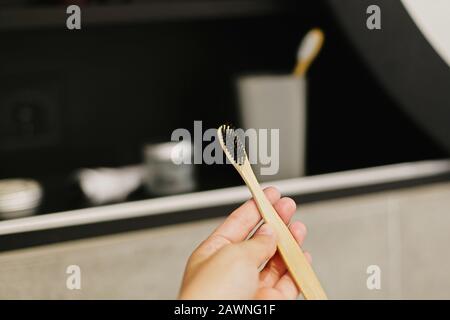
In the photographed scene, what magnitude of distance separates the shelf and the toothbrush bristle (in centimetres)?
32

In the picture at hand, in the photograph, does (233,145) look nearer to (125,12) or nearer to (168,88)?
(125,12)

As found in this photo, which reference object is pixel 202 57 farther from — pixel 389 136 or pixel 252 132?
pixel 389 136

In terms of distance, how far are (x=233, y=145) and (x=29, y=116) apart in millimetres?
471

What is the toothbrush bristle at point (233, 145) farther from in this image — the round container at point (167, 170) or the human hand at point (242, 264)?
the round container at point (167, 170)

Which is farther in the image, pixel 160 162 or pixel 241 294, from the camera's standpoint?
pixel 160 162

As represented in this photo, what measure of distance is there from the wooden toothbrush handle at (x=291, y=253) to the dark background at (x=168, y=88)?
13.4 inches

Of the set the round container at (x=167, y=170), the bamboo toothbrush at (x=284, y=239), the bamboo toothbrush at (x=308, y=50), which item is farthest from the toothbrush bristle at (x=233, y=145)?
the bamboo toothbrush at (x=308, y=50)

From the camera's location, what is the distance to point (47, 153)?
3.34ft

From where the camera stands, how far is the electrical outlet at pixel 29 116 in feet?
3.22

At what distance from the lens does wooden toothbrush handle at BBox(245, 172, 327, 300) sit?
557mm

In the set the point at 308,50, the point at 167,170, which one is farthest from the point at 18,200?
the point at 308,50

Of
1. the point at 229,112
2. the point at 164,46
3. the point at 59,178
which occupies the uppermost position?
the point at 164,46
